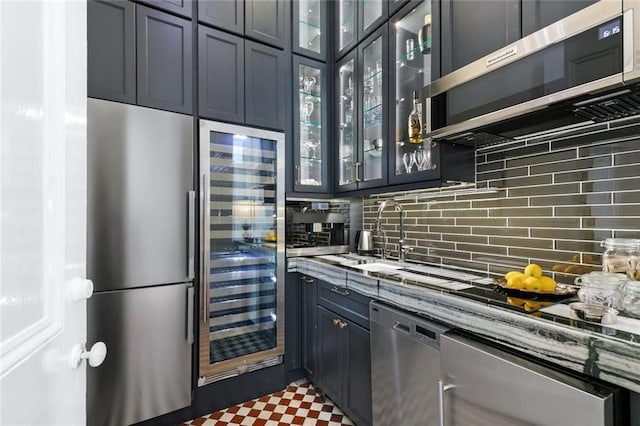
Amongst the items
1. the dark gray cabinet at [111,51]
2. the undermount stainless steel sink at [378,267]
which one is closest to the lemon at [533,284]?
the undermount stainless steel sink at [378,267]

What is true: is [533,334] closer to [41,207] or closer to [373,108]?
[41,207]

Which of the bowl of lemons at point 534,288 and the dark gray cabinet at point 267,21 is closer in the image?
the bowl of lemons at point 534,288

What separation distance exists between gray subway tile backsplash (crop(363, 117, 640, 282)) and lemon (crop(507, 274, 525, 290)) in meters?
0.37

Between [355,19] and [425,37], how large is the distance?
0.81 meters

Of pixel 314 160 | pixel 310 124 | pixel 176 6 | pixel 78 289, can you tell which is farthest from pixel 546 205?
pixel 176 6

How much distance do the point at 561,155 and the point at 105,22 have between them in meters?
2.43

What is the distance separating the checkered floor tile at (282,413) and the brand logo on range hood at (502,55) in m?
2.06

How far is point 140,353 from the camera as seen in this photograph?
6.18 ft

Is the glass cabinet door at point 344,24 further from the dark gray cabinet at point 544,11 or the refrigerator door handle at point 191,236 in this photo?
the refrigerator door handle at point 191,236

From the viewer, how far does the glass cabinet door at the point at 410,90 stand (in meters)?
1.89

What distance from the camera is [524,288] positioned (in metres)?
1.31

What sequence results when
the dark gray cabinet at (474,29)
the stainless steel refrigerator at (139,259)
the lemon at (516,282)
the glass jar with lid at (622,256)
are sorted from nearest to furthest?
the glass jar with lid at (622,256), the lemon at (516,282), the dark gray cabinet at (474,29), the stainless steel refrigerator at (139,259)

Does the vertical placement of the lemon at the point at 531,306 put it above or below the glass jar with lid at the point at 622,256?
below

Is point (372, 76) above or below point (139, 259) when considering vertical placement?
above
